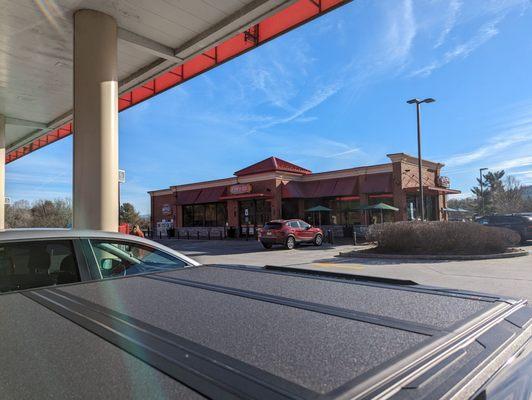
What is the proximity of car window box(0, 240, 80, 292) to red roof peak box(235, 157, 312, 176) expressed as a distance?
94.4 ft

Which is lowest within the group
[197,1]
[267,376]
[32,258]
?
[267,376]

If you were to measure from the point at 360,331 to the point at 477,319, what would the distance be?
23.6 inches

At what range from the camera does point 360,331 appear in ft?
5.38

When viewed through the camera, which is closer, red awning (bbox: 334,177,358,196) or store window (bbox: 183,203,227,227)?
red awning (bbox: 334,177,358,196)

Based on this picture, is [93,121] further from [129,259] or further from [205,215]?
[205,215]

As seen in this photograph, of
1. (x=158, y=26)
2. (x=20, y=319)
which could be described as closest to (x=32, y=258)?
(x=20, y=319)

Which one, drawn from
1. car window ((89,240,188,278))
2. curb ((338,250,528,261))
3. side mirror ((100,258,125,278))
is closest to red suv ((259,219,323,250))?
curb ((338,250,528,261))

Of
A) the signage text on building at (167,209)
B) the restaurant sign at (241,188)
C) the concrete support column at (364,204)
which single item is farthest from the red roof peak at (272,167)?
the signage text on building at (167,209)

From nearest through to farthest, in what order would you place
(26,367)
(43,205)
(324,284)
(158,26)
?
(26,367) → (324,284) → (158,26) → (43,205)

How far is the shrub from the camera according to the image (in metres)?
15.9

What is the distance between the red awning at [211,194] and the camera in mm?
36562

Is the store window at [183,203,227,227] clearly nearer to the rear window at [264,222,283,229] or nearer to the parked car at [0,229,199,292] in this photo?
the rear window at [264,222,283,229]

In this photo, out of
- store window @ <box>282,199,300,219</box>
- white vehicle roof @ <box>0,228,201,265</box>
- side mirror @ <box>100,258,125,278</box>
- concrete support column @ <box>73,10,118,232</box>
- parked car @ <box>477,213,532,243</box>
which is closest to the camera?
white vehicle roof @ <box>0,228,201,265</box>

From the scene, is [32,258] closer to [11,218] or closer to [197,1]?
[197,1]
